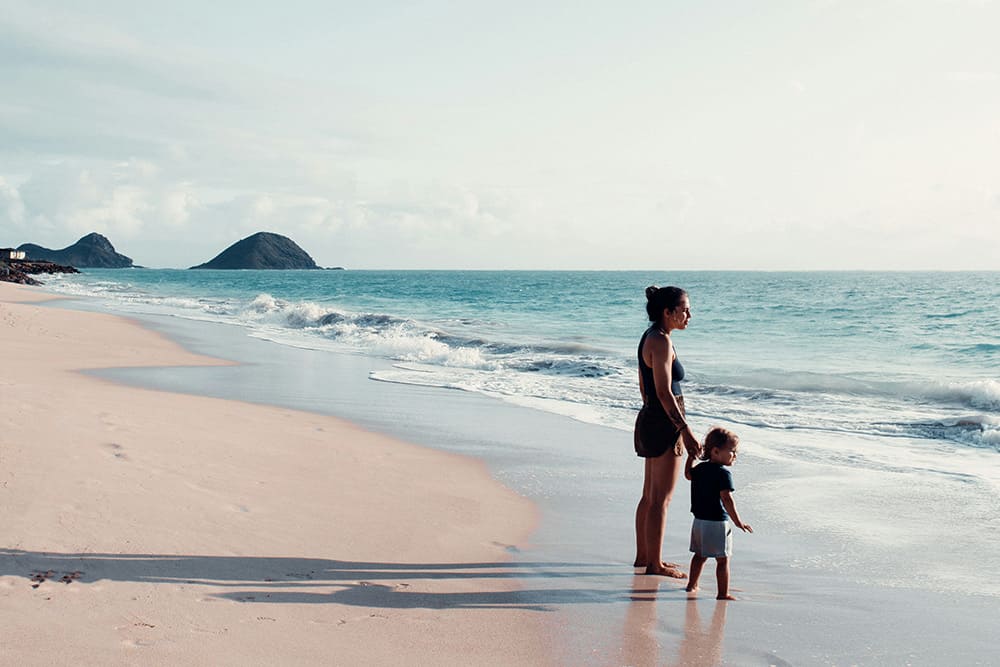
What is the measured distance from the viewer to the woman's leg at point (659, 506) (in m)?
4.99

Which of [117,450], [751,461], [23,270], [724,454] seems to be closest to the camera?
[724,454]

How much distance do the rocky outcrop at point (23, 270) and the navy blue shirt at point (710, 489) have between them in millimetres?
66277

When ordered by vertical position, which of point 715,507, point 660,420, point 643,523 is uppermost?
point 660,420

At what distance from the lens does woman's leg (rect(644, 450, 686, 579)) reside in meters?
4.99

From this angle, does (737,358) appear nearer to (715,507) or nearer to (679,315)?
(679,315)

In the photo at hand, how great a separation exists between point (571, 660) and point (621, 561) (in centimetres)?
161

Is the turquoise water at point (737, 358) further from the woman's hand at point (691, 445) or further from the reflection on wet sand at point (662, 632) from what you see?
the reflection on wet sand at point (662, 632)

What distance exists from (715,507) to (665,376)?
808mm

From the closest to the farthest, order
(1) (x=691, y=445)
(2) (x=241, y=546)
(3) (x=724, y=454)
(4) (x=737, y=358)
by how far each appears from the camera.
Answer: (3) (x=724, y=454) < (1) (x=691, y=445) < (2) (x=241, y=546) < (4) (x=737, y=358)

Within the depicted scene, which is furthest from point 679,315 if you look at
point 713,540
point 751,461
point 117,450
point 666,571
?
point 117,450

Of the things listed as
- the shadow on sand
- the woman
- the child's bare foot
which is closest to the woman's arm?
the woman

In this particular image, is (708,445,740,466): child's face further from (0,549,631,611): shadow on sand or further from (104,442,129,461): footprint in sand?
(104,442,129,461): footprint in sand

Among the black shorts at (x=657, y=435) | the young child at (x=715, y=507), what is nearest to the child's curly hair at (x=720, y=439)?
the young child at (x=715, y=507)

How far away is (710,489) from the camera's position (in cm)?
462
